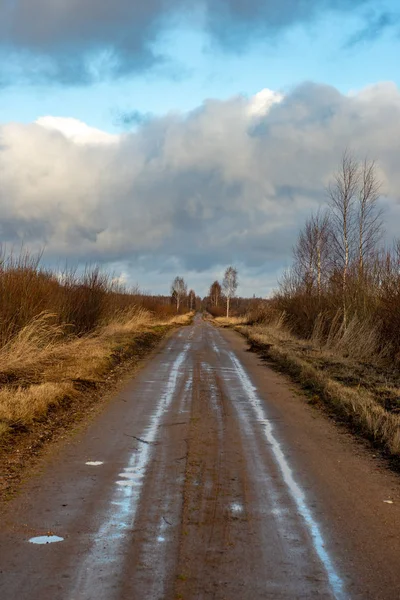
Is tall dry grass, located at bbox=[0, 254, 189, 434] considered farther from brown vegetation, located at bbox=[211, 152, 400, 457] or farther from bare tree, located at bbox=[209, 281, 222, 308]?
bare tree, located at bbox=[209, 281, 222, 308]

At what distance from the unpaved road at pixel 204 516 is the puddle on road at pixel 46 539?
0.04 metres

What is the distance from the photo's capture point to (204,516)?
486cm

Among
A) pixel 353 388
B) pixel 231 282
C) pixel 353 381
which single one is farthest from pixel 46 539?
pixel 231 282

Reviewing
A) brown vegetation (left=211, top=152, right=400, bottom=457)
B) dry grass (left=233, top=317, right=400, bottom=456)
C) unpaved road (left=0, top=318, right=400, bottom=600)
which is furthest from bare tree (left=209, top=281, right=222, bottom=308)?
unpaved road (left=0, top=318, right=400, bottom=600)

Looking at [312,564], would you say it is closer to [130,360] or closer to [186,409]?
[186,409]

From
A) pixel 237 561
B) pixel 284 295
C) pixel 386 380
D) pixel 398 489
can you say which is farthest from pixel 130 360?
pixel 284 295

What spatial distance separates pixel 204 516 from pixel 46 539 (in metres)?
1.34

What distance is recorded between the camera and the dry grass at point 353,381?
8625 mm

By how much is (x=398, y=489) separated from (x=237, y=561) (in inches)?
105

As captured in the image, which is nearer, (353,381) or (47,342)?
(353,381)

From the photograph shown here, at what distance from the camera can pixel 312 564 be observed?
3.99 m

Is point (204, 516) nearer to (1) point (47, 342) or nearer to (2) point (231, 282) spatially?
(1) point (47, 342)

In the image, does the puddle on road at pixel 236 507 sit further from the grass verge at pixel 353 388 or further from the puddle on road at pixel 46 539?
the grass verge at pixel 353 388

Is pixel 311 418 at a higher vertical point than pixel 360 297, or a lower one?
lower
